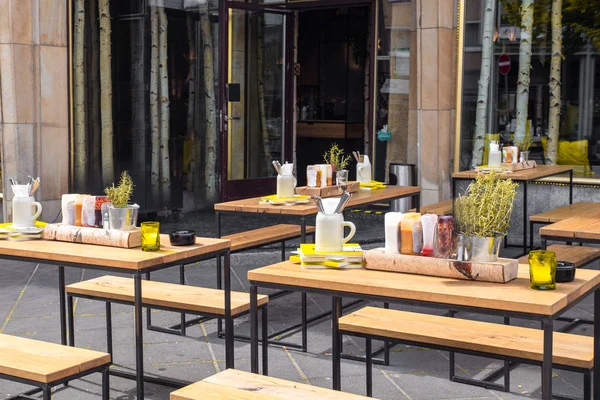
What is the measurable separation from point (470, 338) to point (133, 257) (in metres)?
1.48

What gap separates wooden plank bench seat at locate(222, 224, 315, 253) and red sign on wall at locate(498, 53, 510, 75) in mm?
3839

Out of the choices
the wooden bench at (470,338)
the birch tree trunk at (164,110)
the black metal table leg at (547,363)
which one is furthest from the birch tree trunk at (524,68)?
the black metal table leg at (547,363)

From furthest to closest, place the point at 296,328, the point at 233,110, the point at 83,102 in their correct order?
1. the point at 233,110
2. the point at 83,102
3. the point at 296,328

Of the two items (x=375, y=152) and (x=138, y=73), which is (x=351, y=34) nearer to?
(x=375, y=152)

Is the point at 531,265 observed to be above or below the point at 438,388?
above

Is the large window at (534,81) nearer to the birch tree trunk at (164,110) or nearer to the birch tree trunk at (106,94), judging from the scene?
the birch tree trunk at (164,110)

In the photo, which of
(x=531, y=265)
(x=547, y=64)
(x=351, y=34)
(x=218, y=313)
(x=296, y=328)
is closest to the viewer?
(x=531, y=265)

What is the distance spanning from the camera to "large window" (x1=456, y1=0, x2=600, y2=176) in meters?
9.37

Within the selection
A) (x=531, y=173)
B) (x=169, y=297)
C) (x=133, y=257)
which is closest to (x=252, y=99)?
(x=531, y=173)

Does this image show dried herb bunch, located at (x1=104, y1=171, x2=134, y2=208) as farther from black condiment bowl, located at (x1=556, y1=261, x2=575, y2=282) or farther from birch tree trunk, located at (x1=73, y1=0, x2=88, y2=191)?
birch tree trunk, located at (x1=73, y1=0, x2=88, y2=191)

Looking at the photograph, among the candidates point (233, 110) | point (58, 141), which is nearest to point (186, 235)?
point (58, 141)

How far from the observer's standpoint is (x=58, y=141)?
9828 millimetres

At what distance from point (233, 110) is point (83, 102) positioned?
182cm

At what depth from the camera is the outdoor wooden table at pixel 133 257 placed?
3.93m
